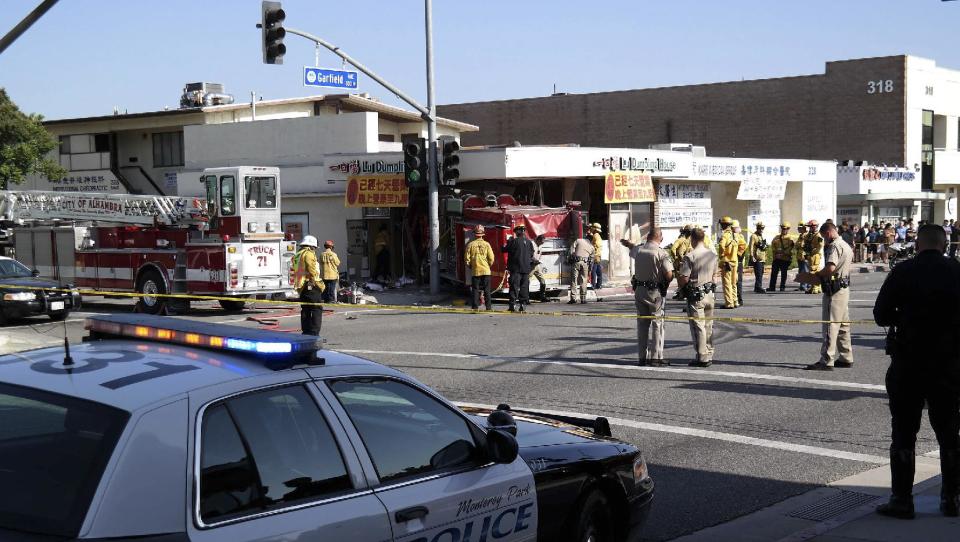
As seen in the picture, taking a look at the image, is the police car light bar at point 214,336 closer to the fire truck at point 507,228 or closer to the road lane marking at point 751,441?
the road lane marking at point 751,441

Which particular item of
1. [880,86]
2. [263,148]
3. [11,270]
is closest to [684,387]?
[11,270]

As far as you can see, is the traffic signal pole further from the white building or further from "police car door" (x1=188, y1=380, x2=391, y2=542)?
"police car door" (x1=188, y1=380, x2=391, y2=542)

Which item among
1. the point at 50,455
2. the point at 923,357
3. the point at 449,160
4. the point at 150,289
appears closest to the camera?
the point at 50,455

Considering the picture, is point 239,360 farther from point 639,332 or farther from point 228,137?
point 228,137

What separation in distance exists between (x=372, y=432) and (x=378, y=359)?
1110 cm

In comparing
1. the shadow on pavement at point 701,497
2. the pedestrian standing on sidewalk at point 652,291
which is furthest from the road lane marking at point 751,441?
the pedestrian standing on sidewalk at point 652,291

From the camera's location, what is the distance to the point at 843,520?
7.21 m

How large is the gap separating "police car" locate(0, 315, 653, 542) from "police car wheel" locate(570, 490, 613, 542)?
0.15 feet

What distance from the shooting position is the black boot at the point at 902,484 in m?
7.02

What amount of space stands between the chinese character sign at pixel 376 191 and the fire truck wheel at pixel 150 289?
6995 millimetres

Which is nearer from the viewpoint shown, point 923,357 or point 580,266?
point 923,357

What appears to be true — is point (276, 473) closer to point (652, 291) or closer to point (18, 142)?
point (652, 291)

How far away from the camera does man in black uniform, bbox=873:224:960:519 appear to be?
22.5 feet

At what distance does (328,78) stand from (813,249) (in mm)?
11086
